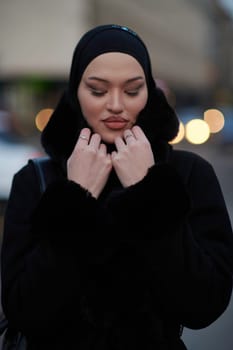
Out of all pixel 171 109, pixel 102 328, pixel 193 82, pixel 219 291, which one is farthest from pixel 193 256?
pixel 193 82

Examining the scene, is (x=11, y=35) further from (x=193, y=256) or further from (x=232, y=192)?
(x=193, y=256)

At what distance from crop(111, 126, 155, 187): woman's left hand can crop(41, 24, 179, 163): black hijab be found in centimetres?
8

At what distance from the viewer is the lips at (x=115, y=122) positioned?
6.48ft

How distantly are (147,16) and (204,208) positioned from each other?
61.7 m

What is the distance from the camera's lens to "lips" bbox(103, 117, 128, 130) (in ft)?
6.48

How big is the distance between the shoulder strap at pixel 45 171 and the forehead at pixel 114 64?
Answer: 0.30 meters

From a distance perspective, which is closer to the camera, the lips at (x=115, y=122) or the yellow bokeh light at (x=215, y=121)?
the lips at (x=115, y=122)

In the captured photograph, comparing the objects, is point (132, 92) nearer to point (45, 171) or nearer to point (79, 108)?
point (79, 108)

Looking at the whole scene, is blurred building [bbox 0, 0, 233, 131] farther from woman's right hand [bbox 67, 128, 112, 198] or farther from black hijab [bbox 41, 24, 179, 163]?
woman's right hand [bbox 67, 128, 112, 198]

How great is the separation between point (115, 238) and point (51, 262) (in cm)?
18

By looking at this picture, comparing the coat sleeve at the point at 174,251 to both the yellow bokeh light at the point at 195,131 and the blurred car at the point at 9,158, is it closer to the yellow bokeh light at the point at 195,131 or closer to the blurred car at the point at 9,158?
the blurred car at the point at 9,158

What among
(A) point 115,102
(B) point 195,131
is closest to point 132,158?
(A) point 115,102

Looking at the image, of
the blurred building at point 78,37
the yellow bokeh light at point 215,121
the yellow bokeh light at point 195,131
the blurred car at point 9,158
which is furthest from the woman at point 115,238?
the blurred building at point 78,37

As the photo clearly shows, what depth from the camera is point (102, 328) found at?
6.14ft
